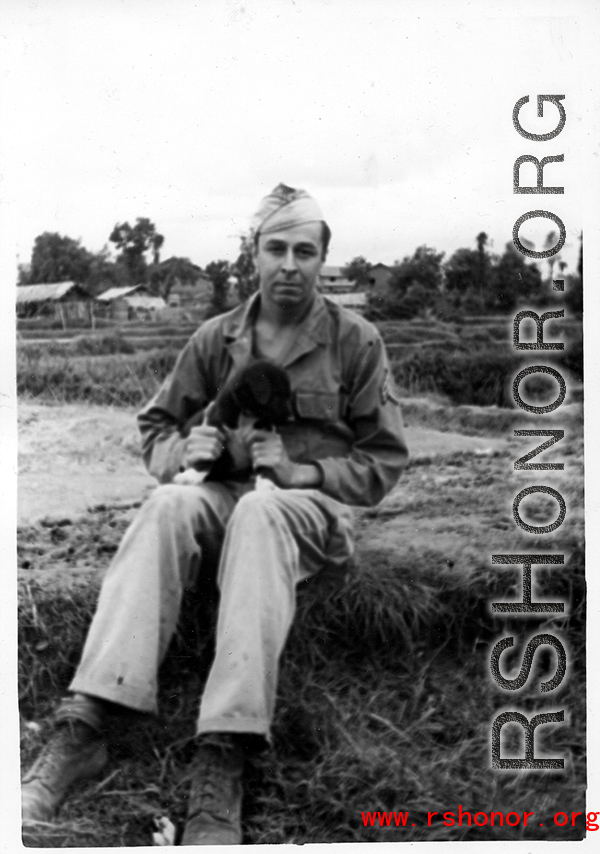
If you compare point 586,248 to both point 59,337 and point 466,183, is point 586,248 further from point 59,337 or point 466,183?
point 59,337

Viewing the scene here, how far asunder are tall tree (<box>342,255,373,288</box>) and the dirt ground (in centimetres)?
52

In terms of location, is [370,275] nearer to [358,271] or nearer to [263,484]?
[358,271]

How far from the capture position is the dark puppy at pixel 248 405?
2857mm

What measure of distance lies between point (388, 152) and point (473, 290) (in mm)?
530

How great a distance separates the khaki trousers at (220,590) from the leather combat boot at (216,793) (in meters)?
0.06

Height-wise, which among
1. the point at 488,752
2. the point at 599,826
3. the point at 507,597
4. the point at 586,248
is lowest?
the point at 599,826

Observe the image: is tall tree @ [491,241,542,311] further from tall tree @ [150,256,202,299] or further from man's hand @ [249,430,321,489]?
tall tree @ [150,256,202,299]

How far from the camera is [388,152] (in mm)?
2908

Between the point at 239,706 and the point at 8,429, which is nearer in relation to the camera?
the point at 239,706

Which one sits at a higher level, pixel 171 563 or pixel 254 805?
pixel 171 563

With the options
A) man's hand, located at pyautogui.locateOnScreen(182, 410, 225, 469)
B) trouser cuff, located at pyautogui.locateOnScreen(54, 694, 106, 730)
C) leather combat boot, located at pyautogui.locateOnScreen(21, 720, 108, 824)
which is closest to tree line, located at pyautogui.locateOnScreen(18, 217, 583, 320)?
man's hand, located at pyautogui.locateOnScreen(182, 410, 225, 469)

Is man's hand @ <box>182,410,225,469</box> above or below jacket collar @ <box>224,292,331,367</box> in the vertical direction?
below

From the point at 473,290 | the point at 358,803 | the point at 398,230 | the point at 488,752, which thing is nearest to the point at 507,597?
the point at 488,752

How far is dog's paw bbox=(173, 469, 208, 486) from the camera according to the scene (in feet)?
9.45
